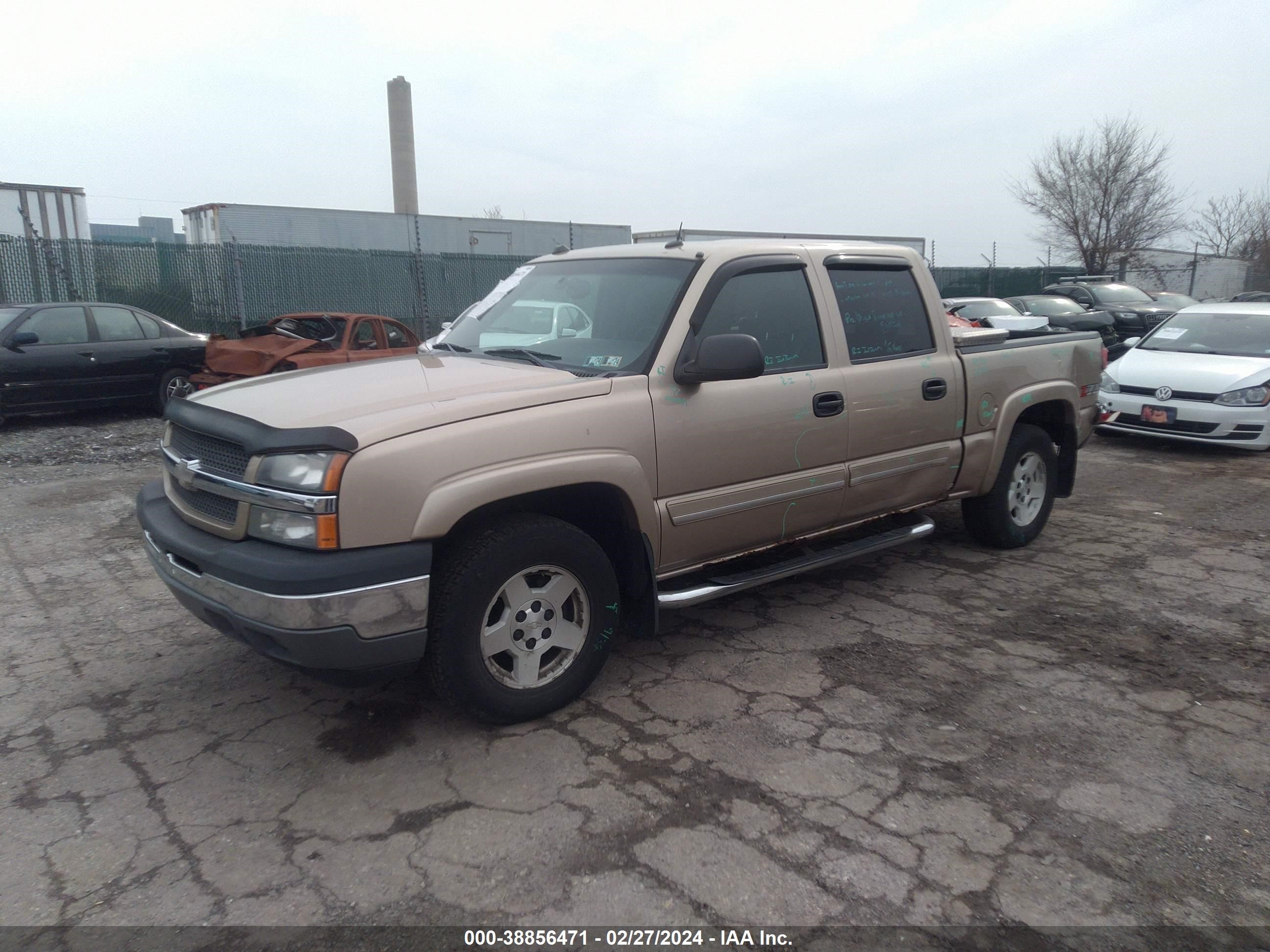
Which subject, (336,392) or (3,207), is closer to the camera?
(336,392)

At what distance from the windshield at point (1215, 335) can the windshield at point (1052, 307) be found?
21.1 ft

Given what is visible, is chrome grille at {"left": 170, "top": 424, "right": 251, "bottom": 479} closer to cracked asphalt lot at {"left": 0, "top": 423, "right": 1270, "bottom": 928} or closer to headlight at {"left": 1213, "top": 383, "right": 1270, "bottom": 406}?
cracked asphalt lot at {"left": 0, "top": 423, "right": 1270, "bottom": 928}

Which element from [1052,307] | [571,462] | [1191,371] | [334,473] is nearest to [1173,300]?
[1052,307]

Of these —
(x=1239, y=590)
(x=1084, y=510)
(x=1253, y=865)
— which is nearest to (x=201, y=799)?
(x=1253, y=865)

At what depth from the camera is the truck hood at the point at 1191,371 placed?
8.94m

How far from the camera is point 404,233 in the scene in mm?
21328

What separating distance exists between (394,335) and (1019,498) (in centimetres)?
863

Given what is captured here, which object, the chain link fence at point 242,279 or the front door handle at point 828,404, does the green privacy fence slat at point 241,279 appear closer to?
the chain link fence at point 242,279

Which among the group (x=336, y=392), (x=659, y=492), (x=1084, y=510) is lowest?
(x=1084, y=510)

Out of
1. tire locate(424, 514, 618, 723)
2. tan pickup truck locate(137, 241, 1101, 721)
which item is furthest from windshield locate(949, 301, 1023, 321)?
tire locate(424, 514, 618, 723)

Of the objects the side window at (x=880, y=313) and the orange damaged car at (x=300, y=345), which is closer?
the side window at (x=880, y=313)

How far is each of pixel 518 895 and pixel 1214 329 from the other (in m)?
10.5

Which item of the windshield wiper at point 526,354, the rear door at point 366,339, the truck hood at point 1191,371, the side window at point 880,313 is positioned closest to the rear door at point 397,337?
the rear door at point 366,339

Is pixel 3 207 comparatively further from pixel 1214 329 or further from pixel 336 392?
pixel 1214 329
